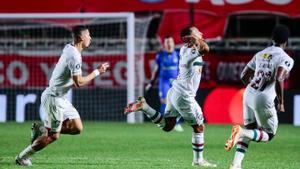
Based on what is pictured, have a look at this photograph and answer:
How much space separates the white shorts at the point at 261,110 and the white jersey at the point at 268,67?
0.07 m

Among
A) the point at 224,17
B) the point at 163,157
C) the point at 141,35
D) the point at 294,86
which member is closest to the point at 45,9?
the point at 141,35

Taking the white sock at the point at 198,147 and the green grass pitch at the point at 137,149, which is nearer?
the white sock at the point at 198,147

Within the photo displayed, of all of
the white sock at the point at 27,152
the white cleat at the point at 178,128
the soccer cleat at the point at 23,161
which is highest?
the white sock at the point at 27,152

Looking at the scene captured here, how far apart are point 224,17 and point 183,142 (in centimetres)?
681

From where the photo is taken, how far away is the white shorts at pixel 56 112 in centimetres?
1182

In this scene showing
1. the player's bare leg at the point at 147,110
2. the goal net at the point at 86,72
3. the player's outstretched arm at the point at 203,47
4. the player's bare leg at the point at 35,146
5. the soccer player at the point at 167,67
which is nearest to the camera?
the player's outstretched arm at the point at 203,47

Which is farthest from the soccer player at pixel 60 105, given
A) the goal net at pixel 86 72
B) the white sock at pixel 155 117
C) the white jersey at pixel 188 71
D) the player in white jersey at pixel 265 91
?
the goal net at pixel 86 72

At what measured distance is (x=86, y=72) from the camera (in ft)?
73.1

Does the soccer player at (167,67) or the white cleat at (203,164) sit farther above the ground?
the soccer player at (167,67)

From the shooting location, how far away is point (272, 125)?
444 inches

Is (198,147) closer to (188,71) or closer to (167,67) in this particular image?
(188,71)

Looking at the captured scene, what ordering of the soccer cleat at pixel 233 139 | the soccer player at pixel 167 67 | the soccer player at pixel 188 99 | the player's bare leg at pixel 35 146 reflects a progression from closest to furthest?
the soccer cleat at pixel 233 139 → the player's bare leg at pixel 35 146 → the soccer player at pixel 188 99 → the soccer player at pixel 167 67

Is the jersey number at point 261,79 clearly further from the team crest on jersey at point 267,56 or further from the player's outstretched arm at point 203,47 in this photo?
the player's outstretched arm at point 203,47

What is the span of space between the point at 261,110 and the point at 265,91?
0.26 metres
